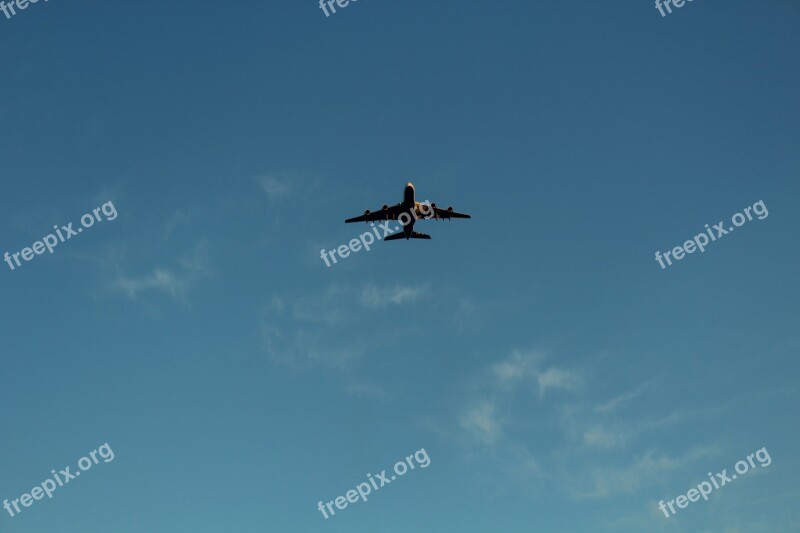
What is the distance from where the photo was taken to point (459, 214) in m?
104

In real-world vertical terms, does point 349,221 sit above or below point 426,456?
above

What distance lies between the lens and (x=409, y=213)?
314 feet

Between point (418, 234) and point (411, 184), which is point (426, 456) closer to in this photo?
point (418, 234)

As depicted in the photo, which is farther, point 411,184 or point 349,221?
point 349,221

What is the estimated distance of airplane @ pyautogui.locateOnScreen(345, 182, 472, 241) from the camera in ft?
311

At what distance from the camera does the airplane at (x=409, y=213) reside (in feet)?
311

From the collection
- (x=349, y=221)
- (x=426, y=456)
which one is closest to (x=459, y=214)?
(x=349, y=221)

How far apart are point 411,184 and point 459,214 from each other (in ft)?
43.4

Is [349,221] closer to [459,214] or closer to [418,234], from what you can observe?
[418,234]

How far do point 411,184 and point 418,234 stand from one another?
10038 millimetres

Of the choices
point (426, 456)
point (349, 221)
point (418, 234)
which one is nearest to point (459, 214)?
point (418, 234)

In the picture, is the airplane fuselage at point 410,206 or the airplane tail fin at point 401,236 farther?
the airplane tail fin at point 401,236

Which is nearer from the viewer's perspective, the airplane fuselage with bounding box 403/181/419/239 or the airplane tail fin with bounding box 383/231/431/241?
the airplane fuselage with bounding box 403/181/419/239

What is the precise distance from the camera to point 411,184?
307 ft
